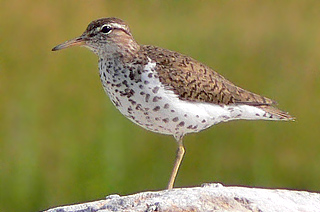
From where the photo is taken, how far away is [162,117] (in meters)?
6.50

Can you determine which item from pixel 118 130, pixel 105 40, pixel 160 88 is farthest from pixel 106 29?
pixel 118 130

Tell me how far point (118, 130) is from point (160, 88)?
10.8 ft

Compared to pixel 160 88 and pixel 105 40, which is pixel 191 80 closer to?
pixel 160 88

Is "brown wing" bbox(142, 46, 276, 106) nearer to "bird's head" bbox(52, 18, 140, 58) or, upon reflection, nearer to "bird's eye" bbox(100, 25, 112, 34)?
"bird's head" bbox(52, 18, 140, 58)

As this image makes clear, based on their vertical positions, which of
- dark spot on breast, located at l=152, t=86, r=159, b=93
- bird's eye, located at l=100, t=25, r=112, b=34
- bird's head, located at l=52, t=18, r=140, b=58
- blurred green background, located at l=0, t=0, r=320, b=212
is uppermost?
bird's eye, located at l=100, t=25, r=112, b=34

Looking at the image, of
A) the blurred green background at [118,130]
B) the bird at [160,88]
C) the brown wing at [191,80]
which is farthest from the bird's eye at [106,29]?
the blurred green background at [118,130]

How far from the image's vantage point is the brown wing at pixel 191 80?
Result: 22.0ft

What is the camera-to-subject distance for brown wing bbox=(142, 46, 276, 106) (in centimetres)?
671

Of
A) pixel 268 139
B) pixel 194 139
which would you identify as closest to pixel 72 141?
pixel 194 139

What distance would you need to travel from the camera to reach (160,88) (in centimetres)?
655

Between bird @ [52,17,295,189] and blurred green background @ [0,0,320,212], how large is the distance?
251 centimetres

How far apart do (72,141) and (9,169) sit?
73 centimetres

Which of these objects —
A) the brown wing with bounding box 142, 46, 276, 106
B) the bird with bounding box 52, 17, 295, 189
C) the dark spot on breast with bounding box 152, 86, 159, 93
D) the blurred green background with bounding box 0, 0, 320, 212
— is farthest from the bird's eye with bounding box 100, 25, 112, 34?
the blurred green background with bounding box 0, 0, 320, 212

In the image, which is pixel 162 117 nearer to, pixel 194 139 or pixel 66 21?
pixel 194 139
